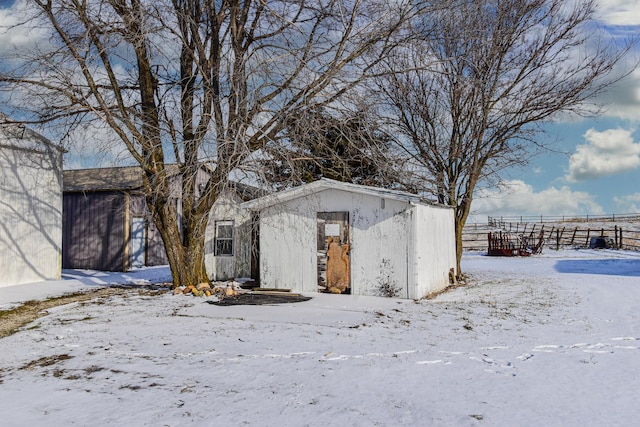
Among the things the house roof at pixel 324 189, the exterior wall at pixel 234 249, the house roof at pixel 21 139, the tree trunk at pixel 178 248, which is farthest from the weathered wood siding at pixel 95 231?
the house roof at pixel 324 189

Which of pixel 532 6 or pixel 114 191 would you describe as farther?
pixel 114 191

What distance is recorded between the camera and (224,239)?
1527 centimetres

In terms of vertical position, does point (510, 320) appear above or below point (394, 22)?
below

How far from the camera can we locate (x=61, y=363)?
5793mm

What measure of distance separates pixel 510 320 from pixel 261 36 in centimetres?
896

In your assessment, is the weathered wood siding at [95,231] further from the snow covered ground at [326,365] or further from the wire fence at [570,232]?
the wire fence at [570,232]

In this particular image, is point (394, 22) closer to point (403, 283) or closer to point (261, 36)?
point (261, 36)

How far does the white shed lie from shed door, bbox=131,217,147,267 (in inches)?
323

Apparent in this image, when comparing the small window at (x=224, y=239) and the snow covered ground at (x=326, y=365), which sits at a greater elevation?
the small window at (x=224, y=239)

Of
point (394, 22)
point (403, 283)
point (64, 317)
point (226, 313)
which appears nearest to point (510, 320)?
point (403, 283)

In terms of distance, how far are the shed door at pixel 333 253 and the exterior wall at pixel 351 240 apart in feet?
0.44

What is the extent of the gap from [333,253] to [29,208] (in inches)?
386

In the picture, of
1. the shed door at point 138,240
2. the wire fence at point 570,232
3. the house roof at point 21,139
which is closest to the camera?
the house roof at point 21,139

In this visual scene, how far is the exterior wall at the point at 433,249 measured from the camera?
456 inches
